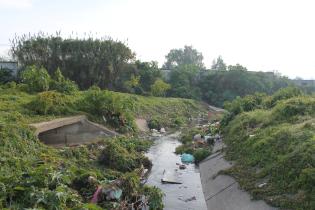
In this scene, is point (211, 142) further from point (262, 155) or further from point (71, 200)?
point (71, 200)

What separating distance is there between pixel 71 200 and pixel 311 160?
5.70 metres

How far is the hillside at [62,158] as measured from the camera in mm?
7910

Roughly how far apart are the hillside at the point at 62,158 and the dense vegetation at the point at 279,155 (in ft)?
9.77

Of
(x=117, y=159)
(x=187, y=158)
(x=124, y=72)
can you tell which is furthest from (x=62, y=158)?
(x=124, y=72)

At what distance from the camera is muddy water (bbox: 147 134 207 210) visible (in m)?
12.0

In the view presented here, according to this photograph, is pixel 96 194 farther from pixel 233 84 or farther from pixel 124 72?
pixel 233 84

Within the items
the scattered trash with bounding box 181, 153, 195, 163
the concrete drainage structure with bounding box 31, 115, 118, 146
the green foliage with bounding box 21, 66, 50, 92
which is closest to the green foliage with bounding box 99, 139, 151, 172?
the concrete drainage structure with bounding box 31, 115, 118, 146

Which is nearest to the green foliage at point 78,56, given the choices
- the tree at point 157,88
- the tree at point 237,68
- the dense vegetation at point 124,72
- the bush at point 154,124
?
the dense vegetation at point 124,72

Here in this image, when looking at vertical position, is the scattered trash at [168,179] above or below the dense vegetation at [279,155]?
below

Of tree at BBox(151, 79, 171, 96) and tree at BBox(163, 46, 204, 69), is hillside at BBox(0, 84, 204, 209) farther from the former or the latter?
tree at BBox(163, 46, 204, 69)

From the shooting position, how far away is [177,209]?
11414 mm

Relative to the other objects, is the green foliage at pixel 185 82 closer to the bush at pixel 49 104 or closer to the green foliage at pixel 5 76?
the green foliage at pixel 5 76

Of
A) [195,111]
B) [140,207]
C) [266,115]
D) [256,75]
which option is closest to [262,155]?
[140,207]

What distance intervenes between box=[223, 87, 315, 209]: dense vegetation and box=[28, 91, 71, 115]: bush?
781 cm
